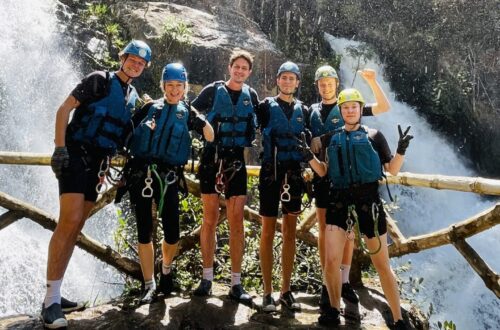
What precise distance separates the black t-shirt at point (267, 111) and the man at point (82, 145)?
1.22m

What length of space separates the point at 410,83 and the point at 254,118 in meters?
18.3

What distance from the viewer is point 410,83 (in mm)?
20531

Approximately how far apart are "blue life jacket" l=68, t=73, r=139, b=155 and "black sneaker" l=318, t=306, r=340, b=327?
90.0 inches

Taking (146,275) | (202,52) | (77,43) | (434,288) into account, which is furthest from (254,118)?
(77,43)

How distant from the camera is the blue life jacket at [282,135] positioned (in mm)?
4152

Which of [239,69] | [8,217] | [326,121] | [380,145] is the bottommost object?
[8,217]

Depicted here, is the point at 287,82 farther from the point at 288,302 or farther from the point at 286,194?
the point at 288,302

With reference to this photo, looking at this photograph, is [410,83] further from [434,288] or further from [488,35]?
[434,288]

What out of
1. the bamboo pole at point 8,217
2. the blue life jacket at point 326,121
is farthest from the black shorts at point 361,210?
the bamboo pole at point 8,217

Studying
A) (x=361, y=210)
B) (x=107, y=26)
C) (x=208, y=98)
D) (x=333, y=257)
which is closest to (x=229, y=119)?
(x=208, y=98)

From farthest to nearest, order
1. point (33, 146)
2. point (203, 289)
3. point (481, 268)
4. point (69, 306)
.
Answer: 1. point (33, 146)
2. point (203, 289)
3. point (481, 268)
4. point (69, 306)

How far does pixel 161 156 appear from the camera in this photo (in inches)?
148

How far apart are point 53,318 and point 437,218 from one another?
49.0 ft

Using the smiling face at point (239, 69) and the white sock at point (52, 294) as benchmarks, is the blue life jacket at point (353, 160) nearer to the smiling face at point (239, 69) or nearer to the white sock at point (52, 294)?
the smiling face at point (239, 69)
